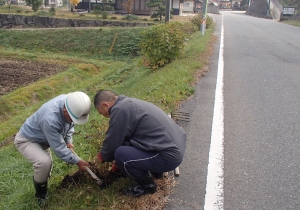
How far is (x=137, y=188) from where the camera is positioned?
3.02 meters

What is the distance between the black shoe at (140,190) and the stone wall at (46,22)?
935 inches

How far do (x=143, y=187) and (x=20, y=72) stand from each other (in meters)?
11.9

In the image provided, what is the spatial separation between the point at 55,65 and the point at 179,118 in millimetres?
11651

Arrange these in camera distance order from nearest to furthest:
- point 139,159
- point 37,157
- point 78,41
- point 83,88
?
1. point 139,159
2. point 37,157
3. point 83,88
4. point 78,41

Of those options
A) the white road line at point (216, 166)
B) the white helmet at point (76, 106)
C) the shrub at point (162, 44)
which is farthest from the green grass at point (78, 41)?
the white helmet at point (76, 106)

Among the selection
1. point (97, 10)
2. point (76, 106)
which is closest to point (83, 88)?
point (76, 106)

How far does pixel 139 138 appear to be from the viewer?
2875mm

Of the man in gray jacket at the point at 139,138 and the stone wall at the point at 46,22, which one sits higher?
the stone wall at the point at 46,22

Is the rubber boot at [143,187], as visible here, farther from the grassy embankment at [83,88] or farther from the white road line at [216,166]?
the white road line at [216,166]

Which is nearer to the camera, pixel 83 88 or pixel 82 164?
pixel 82 164

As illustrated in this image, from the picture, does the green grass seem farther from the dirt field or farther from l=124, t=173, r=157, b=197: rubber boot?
l=124, t=173, r=157, b=197: rubber boot

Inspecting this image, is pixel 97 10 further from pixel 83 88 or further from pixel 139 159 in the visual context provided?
pixel 139 159

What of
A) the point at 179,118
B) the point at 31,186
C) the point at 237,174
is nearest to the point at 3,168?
the point at 31,186

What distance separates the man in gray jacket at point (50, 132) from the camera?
3031 millimetres
